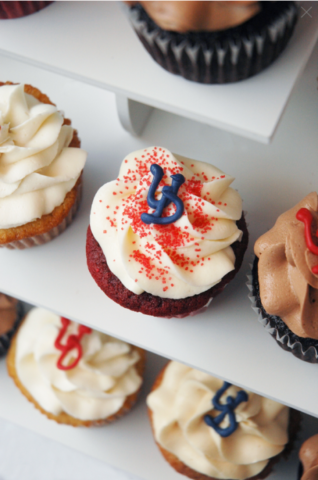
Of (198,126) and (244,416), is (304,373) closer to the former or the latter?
(244,416)

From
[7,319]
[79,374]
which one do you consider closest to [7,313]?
[7,319]

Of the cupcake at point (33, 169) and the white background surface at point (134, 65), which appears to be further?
the cupcake at point (33, 169)

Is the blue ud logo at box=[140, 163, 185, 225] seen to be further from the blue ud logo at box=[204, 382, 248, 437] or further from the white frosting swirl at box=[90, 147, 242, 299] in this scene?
the blue ud logo at box=[204, 382, 248, 437]

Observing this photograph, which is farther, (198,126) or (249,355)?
(198,126)

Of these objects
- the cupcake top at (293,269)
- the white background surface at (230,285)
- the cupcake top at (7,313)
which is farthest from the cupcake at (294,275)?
the cupcake top at (7,313)

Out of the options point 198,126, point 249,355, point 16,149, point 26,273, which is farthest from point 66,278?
point 198,126

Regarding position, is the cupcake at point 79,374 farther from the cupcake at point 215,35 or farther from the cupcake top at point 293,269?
the cupcake at point 215,35

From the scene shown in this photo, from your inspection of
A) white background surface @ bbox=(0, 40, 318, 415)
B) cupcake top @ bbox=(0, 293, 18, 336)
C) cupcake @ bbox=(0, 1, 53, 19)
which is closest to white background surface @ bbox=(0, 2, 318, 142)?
cupcake @ bbox=(0, 1, 53, 19)

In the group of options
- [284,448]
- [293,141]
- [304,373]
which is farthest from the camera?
[284,448]
